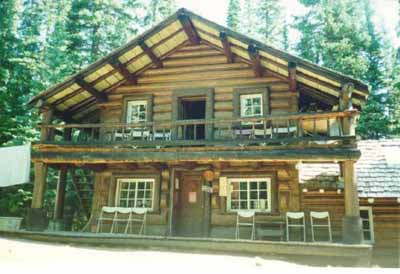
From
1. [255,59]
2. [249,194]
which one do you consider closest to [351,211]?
[249,194]

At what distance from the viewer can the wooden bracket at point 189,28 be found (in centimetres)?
1291

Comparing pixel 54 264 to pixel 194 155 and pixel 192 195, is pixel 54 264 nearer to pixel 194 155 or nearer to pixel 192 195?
pixel 194 155

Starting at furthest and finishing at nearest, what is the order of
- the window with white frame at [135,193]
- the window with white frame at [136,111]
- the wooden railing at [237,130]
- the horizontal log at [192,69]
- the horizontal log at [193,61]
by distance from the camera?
the window with white frame at [136,111] → the horizontal log at [193,61] → the horizontal log at [192,69] → the window with white frame at [135,193] → the wooden railing at [237,130]

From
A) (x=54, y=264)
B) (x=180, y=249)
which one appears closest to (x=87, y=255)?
(x=54, y=264)

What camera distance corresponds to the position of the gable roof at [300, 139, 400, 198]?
40.3ft

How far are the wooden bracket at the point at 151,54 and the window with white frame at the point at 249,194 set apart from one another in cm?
518

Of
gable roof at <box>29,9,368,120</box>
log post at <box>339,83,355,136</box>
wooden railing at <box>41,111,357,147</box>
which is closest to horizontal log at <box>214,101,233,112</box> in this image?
wooden railing at <box>41,111,357,147</box>

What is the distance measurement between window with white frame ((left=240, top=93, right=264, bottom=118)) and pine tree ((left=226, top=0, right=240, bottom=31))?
20384 mm

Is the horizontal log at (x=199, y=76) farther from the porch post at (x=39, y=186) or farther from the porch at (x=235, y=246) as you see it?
the porch at (x=235, y=246)

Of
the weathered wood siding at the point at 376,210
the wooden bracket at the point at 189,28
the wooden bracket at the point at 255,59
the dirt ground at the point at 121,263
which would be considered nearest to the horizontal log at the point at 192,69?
the wooden bracket at the point at 255,59

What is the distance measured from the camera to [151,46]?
45.6 feet

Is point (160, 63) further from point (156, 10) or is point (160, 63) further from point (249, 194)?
point (156, 10)

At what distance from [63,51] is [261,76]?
15.6 meters

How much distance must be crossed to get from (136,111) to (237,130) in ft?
13.5
